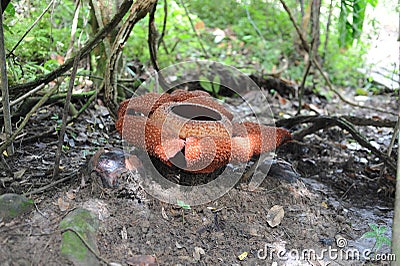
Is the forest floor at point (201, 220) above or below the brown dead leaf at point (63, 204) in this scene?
below

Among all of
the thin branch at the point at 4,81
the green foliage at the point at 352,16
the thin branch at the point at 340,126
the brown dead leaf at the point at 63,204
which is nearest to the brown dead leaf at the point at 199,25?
the green foliage at the point at 352,16

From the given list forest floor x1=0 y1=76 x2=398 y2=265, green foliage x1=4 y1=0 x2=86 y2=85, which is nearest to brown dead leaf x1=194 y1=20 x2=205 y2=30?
green foliage x1=4 y1=0 x2=86 y2=85

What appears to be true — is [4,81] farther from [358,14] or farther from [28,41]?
[358,14]

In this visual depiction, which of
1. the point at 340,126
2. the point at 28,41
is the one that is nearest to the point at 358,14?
the point at 340,126

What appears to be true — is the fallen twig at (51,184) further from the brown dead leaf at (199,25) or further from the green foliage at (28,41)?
the brown dead leaf at (199,25)

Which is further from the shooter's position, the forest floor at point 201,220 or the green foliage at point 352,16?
the green foliage at point 352,16

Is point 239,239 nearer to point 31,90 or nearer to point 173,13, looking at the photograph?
point 31,90

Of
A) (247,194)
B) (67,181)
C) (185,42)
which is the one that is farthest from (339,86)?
(67,181)

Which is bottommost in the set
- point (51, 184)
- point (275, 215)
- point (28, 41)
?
point (275, 215)
